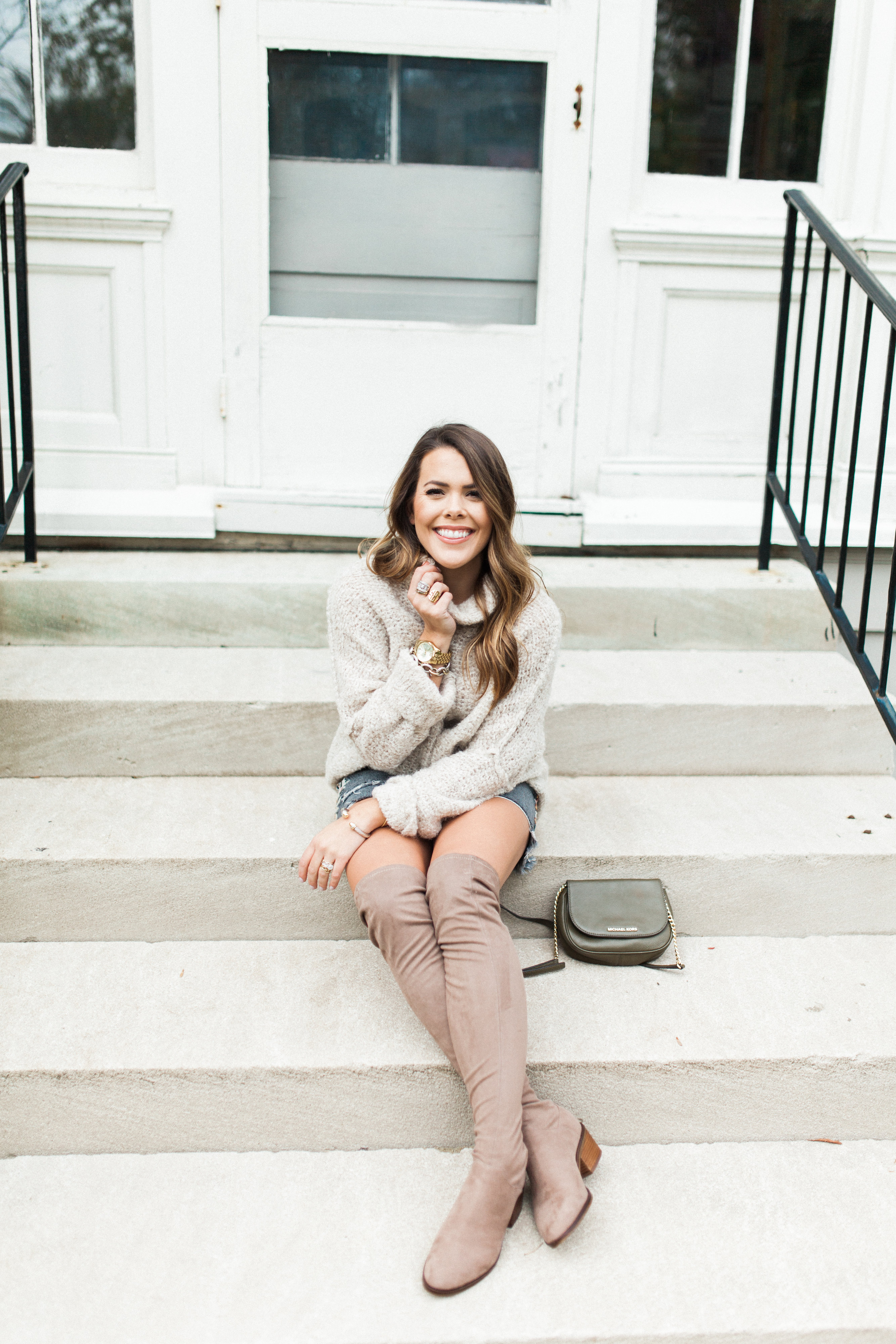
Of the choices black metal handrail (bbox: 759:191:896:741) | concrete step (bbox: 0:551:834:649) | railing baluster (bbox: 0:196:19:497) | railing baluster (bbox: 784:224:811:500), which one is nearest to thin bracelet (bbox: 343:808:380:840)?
concrete step (bbox: 0:551:834:649)

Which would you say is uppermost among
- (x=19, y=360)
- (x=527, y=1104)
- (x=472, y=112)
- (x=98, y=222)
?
(x=472, y=112)

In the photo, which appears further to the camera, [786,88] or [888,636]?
[786,88]

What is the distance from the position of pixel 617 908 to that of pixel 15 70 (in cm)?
283

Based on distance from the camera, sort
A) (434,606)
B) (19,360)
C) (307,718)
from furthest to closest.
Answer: (19,360) → (307,718) → (434,606)

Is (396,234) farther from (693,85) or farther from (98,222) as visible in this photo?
(693,85)

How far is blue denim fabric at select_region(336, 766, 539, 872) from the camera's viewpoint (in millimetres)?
1941

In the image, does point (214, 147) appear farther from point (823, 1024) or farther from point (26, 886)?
point (823, 1024)

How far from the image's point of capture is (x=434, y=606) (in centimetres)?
191

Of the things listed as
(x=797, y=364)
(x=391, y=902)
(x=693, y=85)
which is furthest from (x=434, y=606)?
(x=693, y=85)

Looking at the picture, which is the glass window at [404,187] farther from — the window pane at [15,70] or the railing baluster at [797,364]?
the railing baluster at [797,364]

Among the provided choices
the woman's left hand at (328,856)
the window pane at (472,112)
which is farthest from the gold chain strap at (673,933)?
the window pane at (472,112)

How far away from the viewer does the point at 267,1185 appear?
169cm

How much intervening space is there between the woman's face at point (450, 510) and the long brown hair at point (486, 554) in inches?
0.5

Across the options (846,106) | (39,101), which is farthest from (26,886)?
(846,106)
